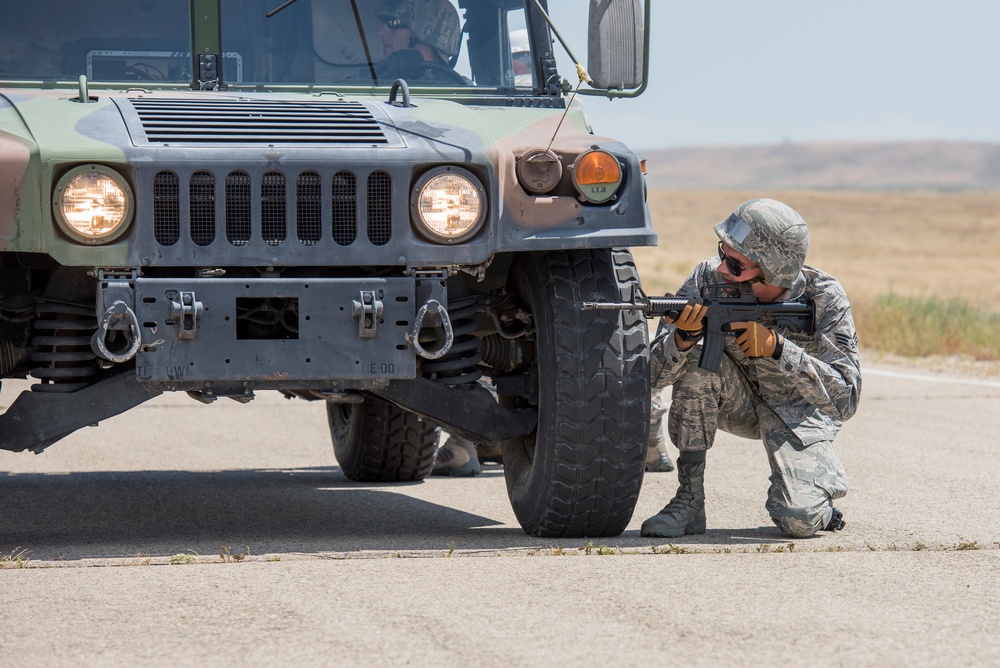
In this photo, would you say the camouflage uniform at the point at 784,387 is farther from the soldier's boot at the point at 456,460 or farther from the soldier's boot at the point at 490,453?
the soldier's boot at the point at 490,453

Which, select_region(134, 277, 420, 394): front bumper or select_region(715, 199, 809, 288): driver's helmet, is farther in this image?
select_region(715, 199, 809, 288): driver's helmet

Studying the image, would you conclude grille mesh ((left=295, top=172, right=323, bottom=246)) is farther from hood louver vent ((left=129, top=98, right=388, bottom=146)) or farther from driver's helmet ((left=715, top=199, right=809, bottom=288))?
driver's helmet ((left=715, top=199, right=809, bottom=288))

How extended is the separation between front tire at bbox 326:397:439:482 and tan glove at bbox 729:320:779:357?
227 centimetres

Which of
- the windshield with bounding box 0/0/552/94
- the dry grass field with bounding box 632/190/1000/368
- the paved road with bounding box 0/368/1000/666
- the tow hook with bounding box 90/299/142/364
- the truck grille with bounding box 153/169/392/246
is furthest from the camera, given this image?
the dry grass field with bounding box 632/190/1000/368

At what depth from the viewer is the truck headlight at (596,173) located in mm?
5336

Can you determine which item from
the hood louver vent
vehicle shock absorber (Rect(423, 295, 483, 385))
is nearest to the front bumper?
vehicle shock absorber (Rect(423, 295, 483, 385))

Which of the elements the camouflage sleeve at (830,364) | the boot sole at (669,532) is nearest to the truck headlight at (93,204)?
the boot sole at (669,532)

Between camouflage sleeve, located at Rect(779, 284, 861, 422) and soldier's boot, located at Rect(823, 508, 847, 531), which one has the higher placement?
camouflage sleeve, located at Rect(779, 284, 861, 422)

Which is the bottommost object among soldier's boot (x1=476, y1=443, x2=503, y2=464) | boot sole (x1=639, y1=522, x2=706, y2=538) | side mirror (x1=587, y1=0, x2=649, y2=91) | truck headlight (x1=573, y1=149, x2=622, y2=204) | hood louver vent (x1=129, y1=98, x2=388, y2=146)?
soldier's boot (x1=476, y1=443, x2=503, y2=464)

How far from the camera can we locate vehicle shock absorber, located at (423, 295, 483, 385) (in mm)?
5566

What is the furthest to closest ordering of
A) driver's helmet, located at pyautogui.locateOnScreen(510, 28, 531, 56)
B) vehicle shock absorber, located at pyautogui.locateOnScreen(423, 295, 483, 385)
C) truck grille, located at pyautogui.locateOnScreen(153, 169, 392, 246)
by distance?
driver's helmet, located at pyautogui.locateOnScreen(510, 28, 531, 56) < vehicle shock absorber, located at pyautogui.locateOnScreen(423, 295, 483, 385) < truck grille, located at pyautogui.locateOnScreen(153, 169, 392, 246)

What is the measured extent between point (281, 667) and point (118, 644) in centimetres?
49

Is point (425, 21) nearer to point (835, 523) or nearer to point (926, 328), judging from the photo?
point (835, 523)

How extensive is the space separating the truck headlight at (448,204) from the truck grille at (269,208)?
0.11m
